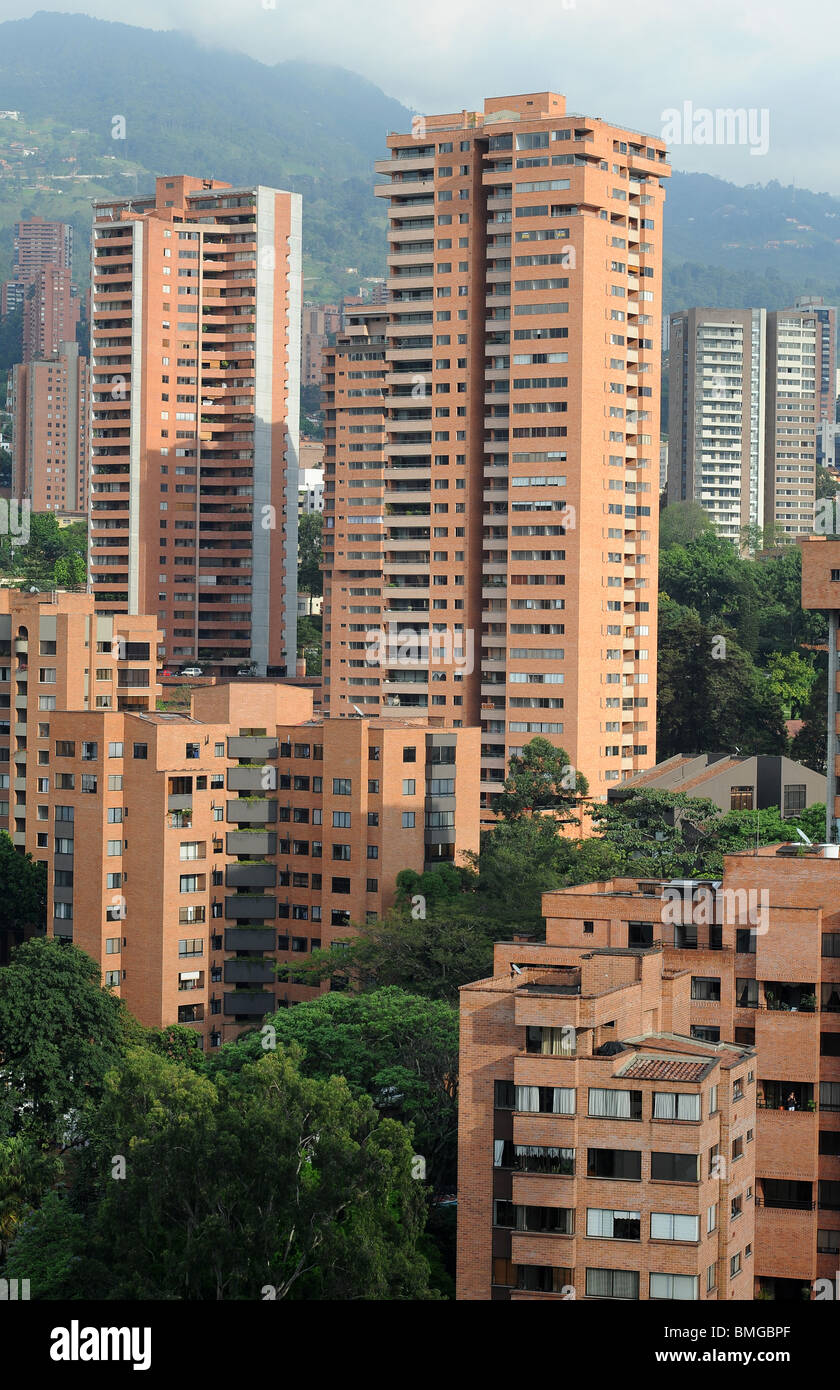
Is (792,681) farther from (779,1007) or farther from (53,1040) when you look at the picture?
(779,1007)

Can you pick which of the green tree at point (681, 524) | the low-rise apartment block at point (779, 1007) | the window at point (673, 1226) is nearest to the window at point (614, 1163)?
the window at point (673, 1226)

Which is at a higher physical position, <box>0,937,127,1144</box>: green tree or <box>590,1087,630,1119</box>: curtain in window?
<box>590,1087,630,1119</box>: curtain in window

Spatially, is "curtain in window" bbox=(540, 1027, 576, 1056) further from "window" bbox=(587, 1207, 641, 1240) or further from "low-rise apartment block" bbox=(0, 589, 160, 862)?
"low-rise apartment block" bbox=(0, 589, 160, 862)

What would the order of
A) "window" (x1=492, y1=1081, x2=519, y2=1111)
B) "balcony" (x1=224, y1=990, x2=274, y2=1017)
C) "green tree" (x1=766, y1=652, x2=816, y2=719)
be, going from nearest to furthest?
1. "window" (x1=492, y1=1081, x2=519, y2=1111)
2. "balcony" (x1=224, y1=990, x2=274, y2=1017)
3. "green tree" (x1=766, y1=652, x2=816, y2=719)

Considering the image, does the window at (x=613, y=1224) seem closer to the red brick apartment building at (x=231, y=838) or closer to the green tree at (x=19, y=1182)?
the green tree at (x=19, y=1182)

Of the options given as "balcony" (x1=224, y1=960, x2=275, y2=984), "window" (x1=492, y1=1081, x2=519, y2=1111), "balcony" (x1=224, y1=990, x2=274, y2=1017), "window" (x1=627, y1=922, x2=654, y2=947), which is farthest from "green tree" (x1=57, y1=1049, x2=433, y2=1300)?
"balcony" (x1=224, y1=960, x2=275, y2=984)
